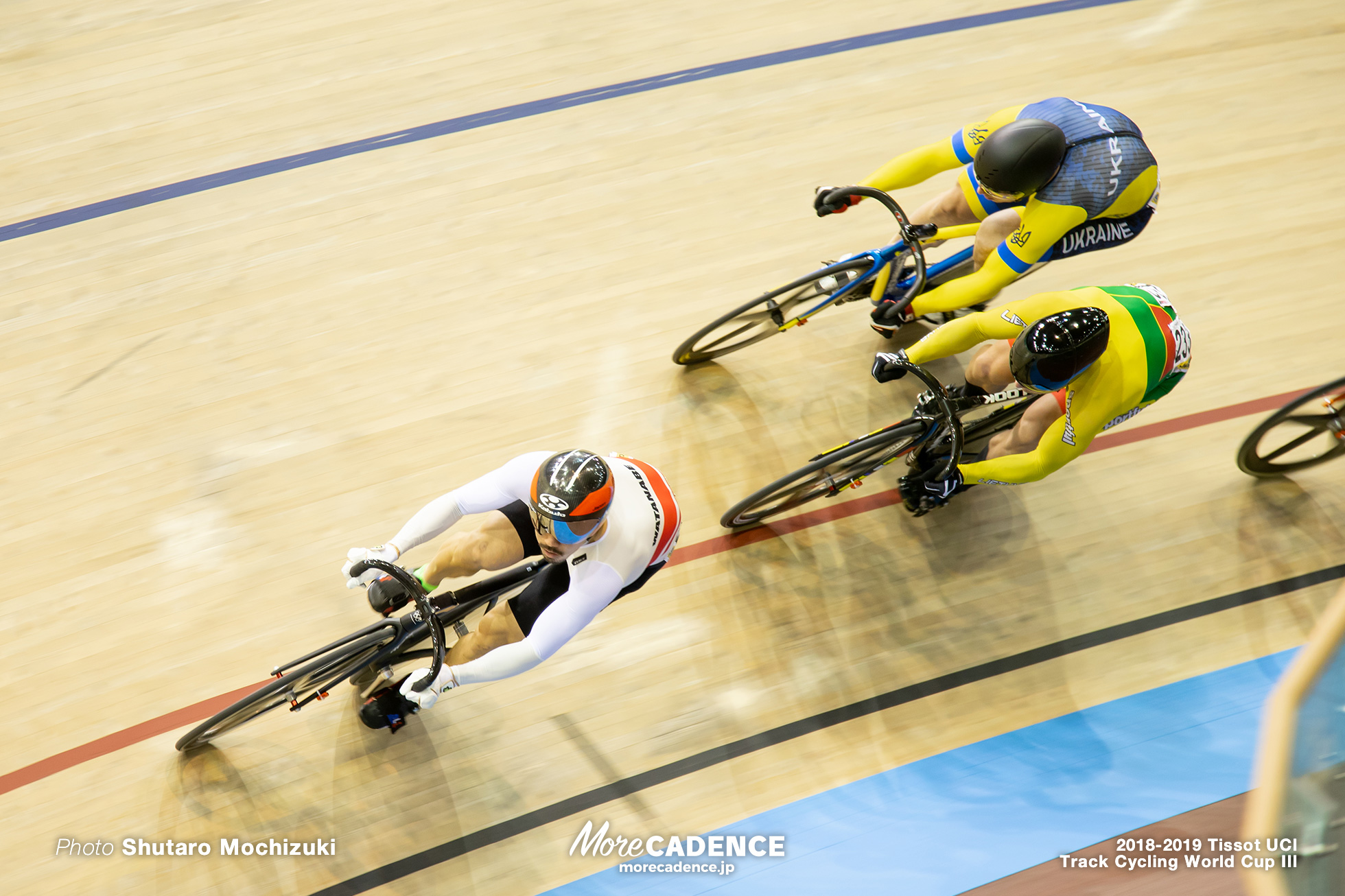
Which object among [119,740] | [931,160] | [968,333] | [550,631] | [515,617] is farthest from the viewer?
[931,160]

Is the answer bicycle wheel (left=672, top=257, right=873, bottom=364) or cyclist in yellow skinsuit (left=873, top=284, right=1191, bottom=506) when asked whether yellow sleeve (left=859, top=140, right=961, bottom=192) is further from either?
cyclist in yellow skinsuit (left=873, top=284, right=1191, bottom=506)

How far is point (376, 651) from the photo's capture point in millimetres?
2523

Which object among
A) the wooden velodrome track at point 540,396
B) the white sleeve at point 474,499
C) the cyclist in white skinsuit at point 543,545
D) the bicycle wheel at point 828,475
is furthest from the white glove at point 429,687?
the bicycle wheel at point 828,475

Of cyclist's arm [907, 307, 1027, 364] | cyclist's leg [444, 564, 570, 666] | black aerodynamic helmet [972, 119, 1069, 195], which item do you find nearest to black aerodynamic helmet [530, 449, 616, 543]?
cyclist's leg [444, 564, 570, 666]

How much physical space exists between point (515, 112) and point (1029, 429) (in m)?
3.00

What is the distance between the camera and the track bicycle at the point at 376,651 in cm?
231

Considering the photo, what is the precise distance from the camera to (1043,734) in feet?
9.90

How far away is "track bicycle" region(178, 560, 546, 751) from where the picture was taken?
231cm

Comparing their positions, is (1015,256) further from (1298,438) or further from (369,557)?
(369,557)

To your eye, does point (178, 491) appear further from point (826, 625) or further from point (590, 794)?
point (826, 625)

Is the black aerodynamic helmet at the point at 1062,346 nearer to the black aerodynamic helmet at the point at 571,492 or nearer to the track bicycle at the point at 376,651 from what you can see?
the black aerodynamic helmet at the point at 571,492

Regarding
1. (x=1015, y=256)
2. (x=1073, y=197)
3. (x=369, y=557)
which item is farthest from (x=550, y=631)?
(x=1073, y=197)

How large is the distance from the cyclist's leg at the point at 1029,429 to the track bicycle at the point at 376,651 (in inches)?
67.4

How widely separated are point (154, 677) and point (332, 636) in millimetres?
560
